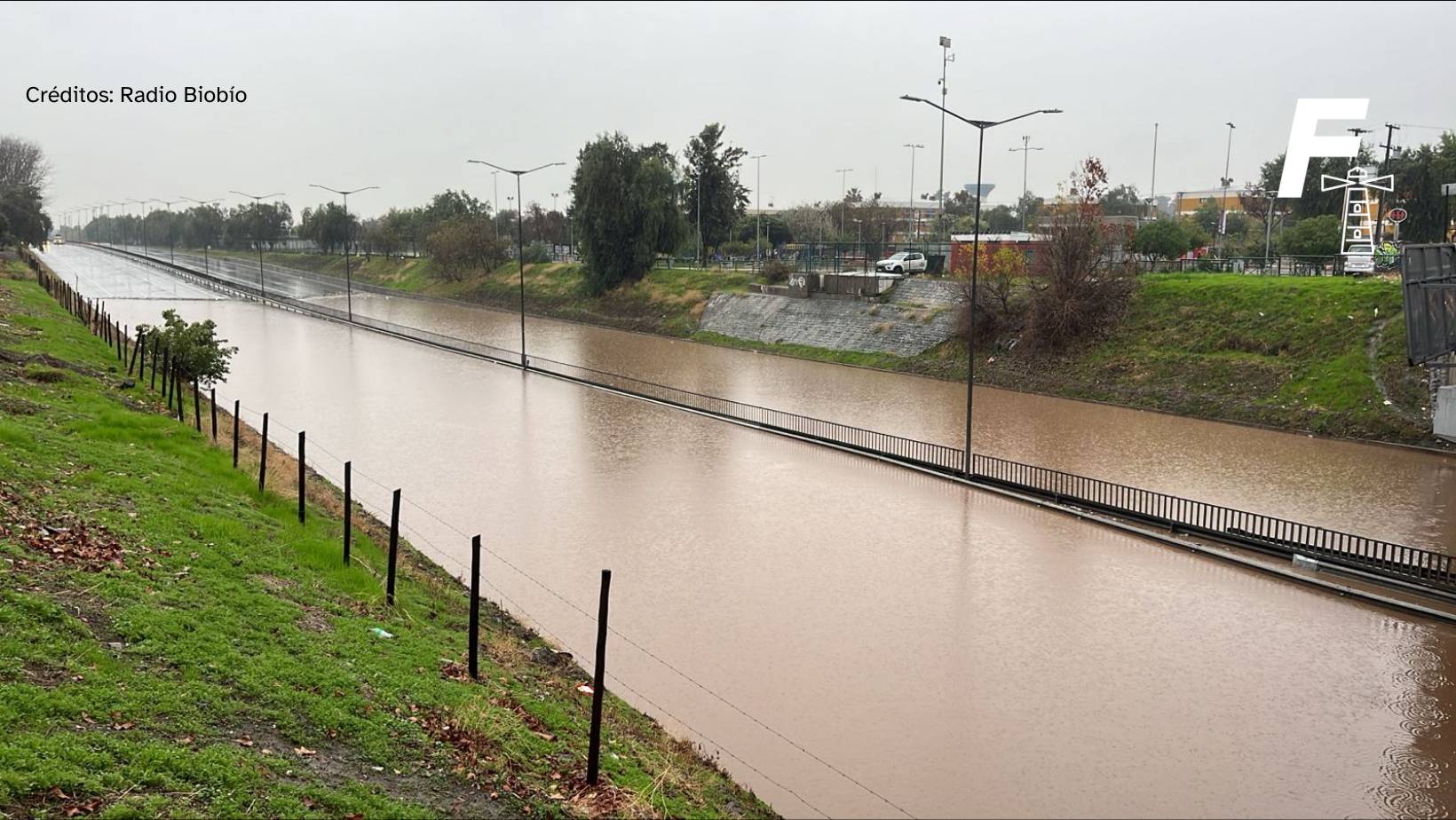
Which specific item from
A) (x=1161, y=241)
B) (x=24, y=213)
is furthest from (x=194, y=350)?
(x=24, y=213)

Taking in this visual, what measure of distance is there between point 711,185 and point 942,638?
8387cm

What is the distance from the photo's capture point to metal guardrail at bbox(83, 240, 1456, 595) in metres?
19.8

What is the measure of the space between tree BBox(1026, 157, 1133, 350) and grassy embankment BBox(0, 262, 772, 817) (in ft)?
120

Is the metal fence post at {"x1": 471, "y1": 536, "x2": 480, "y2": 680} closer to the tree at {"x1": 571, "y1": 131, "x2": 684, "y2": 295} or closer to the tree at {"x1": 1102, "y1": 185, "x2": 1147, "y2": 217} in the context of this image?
the tree at {"x1": 571, "y1": 131, "x2": 684, "y2": 295}


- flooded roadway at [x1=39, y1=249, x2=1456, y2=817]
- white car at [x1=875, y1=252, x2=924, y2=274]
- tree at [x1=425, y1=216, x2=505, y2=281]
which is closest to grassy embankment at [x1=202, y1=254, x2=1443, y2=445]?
flooded roadway at [x1=39, y1=249, x2=1456, y2=817]

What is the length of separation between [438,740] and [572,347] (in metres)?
53.7

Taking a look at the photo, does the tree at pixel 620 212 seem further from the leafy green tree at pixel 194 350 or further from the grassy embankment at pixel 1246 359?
the leafy green tree at pixel 194 350

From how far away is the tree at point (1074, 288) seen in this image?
47.7 meters

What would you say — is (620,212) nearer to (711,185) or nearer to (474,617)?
(711,185)

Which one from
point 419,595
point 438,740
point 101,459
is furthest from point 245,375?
point 438,740

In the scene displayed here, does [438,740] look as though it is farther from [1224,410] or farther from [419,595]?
[1224,410]

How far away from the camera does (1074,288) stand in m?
48.4

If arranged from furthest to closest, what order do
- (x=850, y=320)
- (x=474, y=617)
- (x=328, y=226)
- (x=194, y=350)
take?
(x=328, y=226), (x=850, y=320), (x=194, y=350), (x=474, y=617)

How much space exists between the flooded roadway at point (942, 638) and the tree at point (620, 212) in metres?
50.4
